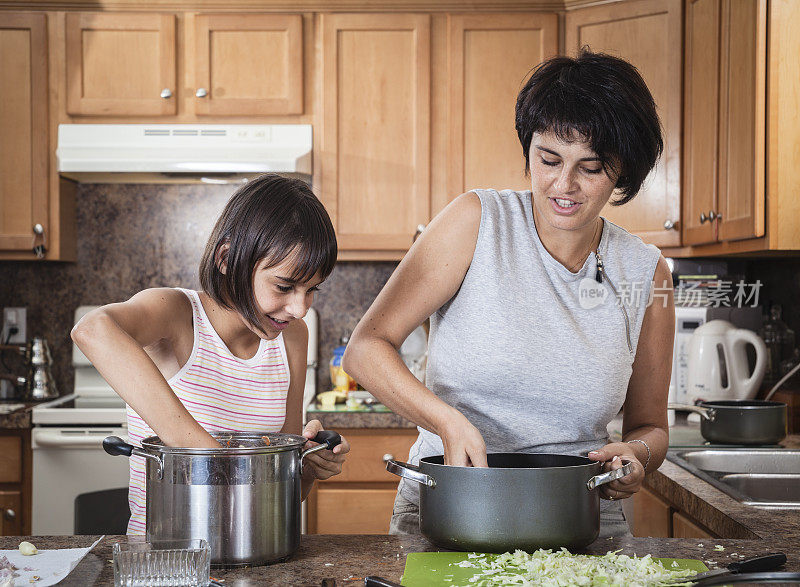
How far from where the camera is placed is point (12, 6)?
311 cm

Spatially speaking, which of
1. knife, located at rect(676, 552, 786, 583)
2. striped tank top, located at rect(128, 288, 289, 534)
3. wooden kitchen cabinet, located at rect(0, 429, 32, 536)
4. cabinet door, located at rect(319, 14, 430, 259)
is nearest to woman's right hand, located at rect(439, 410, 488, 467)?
knife, located at rect(676, 552, 786, 583)

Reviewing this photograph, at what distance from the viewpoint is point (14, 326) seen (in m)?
3.43

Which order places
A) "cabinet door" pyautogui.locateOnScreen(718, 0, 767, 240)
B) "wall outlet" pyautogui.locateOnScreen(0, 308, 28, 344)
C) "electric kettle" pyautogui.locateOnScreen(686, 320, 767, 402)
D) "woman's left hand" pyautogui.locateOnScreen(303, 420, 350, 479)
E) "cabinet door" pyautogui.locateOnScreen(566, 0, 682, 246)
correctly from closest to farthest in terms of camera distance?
"woman's left hand" pyautogui.locateOnScreen(303, 420, 350, 479) < "cabinet door" pyautogui.locateOnScreen(718, 0, 767, 240) < "electric kettle" pyautogui.locateOnScreen(686, 320, 767, 402) < "cabinet door" pyautogui.locateOnScreen(566, 0, 682, 246) < "wall outlet" pyautogui.locateOnScreen(0, 308, 28, 344)

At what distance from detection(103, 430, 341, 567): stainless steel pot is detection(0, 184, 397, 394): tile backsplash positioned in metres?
2.48

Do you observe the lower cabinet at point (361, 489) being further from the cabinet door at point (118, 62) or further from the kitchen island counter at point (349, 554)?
the kitchen island counter at point (349, 554)

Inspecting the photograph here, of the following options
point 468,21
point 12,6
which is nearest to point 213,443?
point 468,21

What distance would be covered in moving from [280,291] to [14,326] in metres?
2.57

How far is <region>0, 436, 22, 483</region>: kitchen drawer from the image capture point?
9.34 feet

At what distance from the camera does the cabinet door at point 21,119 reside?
10.2ft

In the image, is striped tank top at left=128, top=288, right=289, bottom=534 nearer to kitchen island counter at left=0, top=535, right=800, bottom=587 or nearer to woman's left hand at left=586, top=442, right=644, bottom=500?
kitchen island counter at left=0, top=535, right=800, bottom=587

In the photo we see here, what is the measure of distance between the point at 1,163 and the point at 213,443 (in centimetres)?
248

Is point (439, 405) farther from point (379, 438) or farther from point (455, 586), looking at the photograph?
point (379, 438)

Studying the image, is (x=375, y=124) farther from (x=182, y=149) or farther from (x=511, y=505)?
(x=511, y=505)

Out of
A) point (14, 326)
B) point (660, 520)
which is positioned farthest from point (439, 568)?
point (14, 326)
